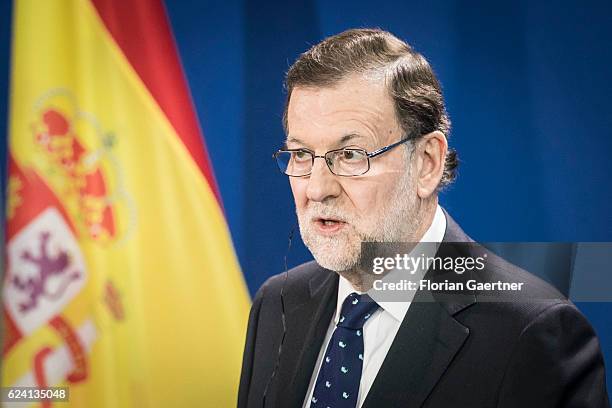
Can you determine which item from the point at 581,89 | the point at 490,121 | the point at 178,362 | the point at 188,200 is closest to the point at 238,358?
the point at 178,362

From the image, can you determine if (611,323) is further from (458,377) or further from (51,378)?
(51,378)

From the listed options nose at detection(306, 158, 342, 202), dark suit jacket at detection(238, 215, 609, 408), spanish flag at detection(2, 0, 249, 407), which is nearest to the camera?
dark suit jacket at detection(238, 215, 609, 408)

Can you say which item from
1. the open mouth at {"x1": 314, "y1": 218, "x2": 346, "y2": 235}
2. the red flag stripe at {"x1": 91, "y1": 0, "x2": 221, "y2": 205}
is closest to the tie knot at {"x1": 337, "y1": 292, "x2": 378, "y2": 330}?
the open mouth at {"x1": 314, "y1": 218, "x2": 346, "y2": 235}

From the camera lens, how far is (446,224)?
1.72 meters

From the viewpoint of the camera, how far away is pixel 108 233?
225 cm

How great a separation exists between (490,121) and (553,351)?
2.61ft

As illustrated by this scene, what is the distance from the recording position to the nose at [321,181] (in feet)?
5.37

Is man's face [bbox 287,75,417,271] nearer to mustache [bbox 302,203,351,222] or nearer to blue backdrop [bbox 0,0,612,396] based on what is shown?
mustache [bbox 302,203,351,222]

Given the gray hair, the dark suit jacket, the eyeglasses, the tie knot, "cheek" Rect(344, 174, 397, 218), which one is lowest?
the dark suit jacket

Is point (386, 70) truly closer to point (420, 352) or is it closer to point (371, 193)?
point (371, 193)

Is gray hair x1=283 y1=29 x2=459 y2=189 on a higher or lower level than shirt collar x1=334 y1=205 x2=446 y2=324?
higher

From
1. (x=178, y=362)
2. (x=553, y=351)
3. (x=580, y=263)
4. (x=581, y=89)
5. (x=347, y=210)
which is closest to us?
(x=553, y=351)

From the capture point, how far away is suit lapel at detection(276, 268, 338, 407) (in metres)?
1.72

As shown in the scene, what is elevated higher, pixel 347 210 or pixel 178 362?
pixel 347 210
